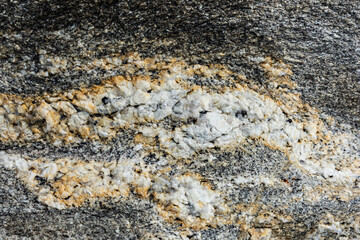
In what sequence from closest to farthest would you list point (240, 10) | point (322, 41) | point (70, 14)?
point (70, 14), point (240, 10), point (322, 41)

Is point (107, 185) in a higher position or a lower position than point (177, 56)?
lower

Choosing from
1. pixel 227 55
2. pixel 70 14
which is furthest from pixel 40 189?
pixel 227 55

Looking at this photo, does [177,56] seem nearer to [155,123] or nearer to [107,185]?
[155,123]

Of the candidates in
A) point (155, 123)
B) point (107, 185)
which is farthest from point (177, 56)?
point (107, 185)

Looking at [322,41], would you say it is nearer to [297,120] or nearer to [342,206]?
[297,120]

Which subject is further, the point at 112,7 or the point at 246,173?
the point at 246,173

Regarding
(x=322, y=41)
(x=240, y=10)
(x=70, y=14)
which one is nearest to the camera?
(x=70, y=14)

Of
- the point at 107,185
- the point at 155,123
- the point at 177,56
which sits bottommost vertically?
the point at 107,185

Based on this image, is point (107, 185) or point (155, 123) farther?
point (155, 123)
